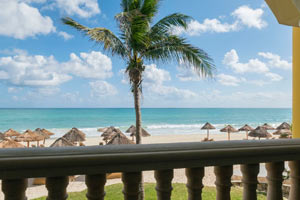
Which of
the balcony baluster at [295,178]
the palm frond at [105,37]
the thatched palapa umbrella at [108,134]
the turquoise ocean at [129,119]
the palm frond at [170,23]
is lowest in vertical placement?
the turquoise ocean at [129,119]

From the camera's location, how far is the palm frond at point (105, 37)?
6965 mm

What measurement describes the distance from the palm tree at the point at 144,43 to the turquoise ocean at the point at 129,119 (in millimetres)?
21423

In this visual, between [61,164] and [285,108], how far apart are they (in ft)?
187

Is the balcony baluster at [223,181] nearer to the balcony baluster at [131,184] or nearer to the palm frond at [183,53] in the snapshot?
the balcony baluster at [131,184]

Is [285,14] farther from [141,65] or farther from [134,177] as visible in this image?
[141,65]

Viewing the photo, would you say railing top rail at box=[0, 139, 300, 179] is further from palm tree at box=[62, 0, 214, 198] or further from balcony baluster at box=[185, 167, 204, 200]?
palm tree at box=[62, 0, 214, 198]

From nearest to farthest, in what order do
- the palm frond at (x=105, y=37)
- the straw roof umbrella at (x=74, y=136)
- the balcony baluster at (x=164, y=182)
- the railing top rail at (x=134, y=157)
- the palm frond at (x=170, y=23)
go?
the railing top rail at (x=134, y=157)
the balcony baluster at (x=164, y=182)
the palm frond at (x=105, y=37)
the palm frond at (x=170, y=23)
the straw roof umbrella at (x=74, y=136)

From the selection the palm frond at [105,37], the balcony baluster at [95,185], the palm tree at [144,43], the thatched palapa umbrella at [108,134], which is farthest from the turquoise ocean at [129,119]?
the balcony baluster at [95,185]

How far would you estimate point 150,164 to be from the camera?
2.54 ft

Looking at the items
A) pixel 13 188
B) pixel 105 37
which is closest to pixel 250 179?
pixel 13 188

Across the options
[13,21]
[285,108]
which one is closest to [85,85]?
[13,21]

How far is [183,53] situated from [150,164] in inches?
274

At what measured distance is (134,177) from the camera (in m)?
0.79

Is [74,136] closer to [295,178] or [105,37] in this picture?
[105,37]
